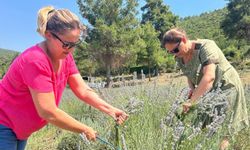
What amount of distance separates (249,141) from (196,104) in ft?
2.86

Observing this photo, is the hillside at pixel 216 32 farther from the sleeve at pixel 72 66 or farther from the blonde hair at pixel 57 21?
the blonde hair at pixel 57 21

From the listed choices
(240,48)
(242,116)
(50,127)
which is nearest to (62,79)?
(242,116)

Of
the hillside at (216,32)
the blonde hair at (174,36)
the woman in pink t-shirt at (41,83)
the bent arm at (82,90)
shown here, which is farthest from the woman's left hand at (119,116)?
the hillside at (216,32)

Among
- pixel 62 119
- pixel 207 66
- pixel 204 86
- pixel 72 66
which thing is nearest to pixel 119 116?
pixel 72 66

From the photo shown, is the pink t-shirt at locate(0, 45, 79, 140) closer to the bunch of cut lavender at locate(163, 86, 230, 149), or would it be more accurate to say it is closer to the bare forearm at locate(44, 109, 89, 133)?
the bare forearm at locate(44, 109, 89, 133)

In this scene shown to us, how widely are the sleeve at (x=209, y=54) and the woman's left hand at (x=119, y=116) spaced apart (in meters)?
1.19

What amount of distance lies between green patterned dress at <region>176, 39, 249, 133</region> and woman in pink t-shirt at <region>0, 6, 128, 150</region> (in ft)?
4.10

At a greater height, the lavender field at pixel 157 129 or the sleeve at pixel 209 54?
the sleeve at pixel 209 54

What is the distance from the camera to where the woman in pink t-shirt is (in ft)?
8.10

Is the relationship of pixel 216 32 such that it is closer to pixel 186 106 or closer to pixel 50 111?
pixel 186 106

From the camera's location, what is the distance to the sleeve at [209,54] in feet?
12.5

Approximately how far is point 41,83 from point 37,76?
46 millimetres

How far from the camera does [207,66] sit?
378 cm

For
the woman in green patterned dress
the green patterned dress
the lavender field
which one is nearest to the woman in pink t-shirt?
the lavender field
